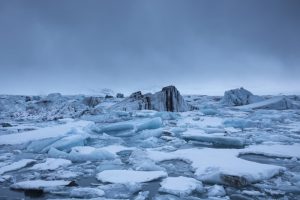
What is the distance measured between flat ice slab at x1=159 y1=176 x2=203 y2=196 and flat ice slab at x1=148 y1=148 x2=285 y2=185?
0.21 metres

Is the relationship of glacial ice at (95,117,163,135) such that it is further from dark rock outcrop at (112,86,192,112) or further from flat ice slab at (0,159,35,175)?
dark rock outcrop at (112,86,192,112)

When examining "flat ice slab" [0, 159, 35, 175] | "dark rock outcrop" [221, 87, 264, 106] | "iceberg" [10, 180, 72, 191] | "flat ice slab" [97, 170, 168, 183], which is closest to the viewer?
"iceberg" [10, 180, 72, 191]

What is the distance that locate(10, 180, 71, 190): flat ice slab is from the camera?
2.87 m

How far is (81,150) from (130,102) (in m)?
8.11

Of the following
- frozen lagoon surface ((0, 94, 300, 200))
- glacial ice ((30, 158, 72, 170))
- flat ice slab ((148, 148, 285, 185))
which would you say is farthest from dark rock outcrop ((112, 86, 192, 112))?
glacial ice ((30, 158, 72, 170))

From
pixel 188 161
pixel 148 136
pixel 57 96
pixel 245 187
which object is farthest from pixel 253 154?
pixel 57 96

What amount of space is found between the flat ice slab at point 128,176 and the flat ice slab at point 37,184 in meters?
0.47

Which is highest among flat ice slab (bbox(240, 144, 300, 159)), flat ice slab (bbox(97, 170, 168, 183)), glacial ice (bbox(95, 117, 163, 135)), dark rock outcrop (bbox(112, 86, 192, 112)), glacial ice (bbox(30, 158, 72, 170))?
dark rock outcrop (bbox(112, 86, 192, 112))

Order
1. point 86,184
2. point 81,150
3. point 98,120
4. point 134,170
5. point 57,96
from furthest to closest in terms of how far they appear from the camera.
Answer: point 57,96, point 98,120, point 81,150, point 134,170, point 86,184

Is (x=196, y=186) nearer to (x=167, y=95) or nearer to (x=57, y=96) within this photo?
(x=167, y=95)

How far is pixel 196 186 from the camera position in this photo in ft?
9.48

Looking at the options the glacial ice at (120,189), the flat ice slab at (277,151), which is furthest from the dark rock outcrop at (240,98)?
the glacial ice at (120,189)

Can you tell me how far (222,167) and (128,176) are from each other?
120 cm

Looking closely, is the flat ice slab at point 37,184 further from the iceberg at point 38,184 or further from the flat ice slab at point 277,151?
the flat ice slab at point 277,151
